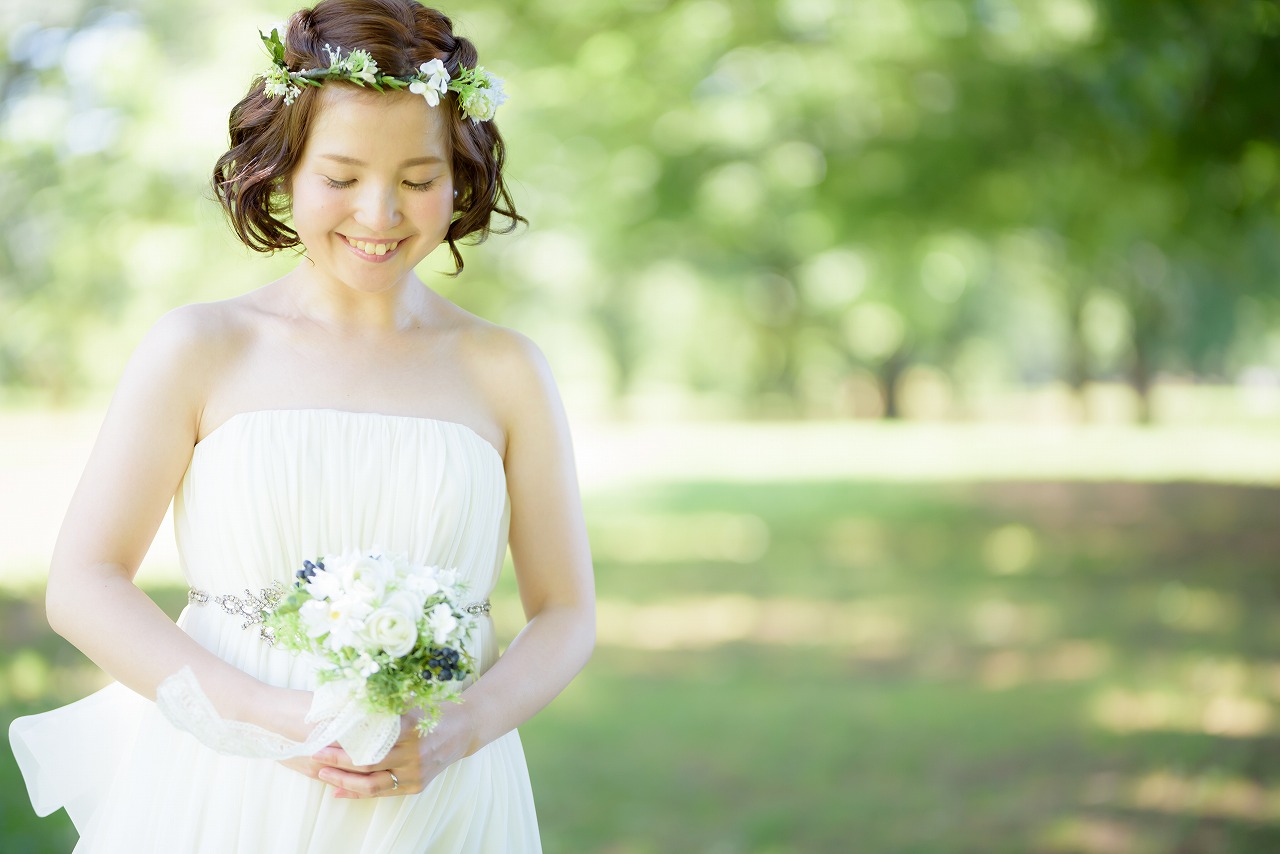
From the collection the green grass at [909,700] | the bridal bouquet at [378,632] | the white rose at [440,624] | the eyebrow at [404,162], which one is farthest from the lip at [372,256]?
the green grass at [909,700]

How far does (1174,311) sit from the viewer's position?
32312 mm

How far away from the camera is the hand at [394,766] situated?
2170 mm

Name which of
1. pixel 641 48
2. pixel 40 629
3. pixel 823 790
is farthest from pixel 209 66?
pixel 823 790

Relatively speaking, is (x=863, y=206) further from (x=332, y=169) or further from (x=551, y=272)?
(x=551, y=272)

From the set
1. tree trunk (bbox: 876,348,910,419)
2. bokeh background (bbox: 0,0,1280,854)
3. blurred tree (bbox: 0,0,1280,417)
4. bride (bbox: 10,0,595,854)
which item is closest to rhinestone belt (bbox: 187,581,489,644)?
bride (bbox: 10,0,595,854)

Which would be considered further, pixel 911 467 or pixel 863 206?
pixel 911 467

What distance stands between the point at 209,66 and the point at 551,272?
49.9 feet

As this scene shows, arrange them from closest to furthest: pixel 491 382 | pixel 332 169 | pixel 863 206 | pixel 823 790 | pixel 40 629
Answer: pixel 332 169 → pixel 491 382 → pixel 823 790 → pixel 40 629 → pixel 863 206

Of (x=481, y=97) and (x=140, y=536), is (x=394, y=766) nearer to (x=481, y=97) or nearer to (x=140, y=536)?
(x=140, y=536)

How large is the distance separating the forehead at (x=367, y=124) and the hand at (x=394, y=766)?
100 centimetres

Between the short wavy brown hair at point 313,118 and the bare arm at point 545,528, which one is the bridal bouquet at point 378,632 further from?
the short wavy brown hair at point 313,118

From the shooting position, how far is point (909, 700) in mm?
9016

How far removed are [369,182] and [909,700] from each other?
7.47m

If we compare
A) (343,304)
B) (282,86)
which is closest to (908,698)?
(343,304)
